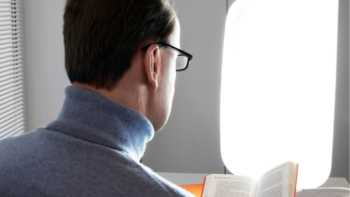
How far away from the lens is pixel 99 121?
0.80 m

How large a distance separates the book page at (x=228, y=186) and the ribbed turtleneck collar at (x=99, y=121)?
532mm

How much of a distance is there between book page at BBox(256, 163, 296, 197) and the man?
0.34 m

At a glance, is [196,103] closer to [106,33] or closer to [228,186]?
[228,186]

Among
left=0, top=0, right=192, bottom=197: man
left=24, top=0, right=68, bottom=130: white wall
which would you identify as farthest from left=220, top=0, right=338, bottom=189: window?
left=24, top=0, right=68, bottom=130: white wall

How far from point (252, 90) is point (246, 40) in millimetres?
126

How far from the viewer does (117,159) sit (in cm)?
75

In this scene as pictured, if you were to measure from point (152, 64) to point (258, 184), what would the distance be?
21.9 inches

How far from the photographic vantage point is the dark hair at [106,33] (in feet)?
2.70

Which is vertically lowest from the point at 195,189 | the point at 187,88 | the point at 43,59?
the point at 195,189

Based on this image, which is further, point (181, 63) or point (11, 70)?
point (11, 70)

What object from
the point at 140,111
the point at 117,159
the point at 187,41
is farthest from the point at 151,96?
the point at 187,41

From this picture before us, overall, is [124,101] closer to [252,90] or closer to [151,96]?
[151,96]

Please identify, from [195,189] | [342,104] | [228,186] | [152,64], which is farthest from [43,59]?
[152,64]

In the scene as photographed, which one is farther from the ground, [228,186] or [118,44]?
[118,44]
